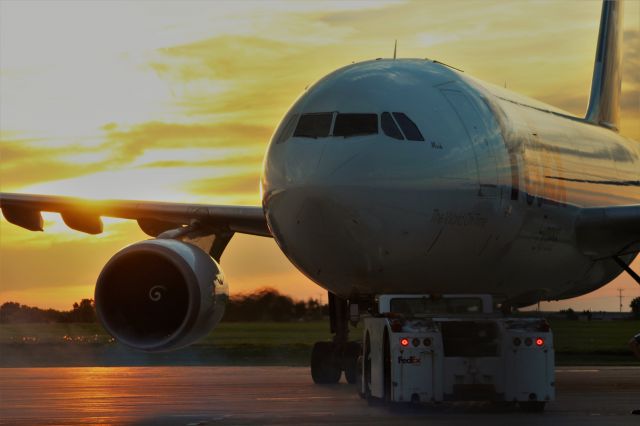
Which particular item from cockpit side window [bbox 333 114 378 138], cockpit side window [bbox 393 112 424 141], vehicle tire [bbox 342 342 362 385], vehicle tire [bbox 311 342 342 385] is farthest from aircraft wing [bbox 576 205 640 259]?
cockpit side window [bbox 333 114 378 138]

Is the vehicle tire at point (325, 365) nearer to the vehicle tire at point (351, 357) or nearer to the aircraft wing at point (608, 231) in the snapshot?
the vehicle tire at point (351, 357)

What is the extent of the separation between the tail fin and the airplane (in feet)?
14.3

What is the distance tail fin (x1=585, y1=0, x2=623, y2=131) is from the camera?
2820 cm

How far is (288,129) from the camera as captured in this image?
1745 cm

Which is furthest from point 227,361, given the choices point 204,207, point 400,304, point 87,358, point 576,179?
point 400,304

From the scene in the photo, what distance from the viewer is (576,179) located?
70.8 feet

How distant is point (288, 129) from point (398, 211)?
1827 millimetres

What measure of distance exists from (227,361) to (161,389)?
1220 cm

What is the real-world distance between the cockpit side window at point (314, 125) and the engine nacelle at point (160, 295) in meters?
3.71

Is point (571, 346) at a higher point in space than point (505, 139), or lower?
lower

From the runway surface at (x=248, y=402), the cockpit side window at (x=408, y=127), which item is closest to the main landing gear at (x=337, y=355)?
the runway surface at (x=248, y=402)

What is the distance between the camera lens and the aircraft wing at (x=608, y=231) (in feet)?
67.6

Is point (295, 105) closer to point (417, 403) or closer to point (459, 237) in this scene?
point (459, 237)

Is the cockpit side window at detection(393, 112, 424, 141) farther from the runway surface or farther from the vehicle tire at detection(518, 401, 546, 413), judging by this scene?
the vehicle tire at detection(518, 401, 546, 413)
